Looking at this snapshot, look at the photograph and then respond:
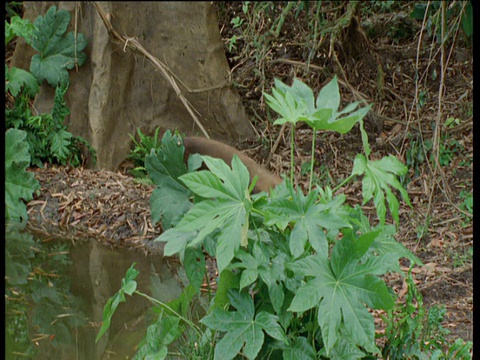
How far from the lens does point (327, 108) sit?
112 inches

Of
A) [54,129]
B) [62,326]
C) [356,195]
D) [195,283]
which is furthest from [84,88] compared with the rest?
[195,283]

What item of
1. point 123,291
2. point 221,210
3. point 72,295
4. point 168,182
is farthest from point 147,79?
point 221,210

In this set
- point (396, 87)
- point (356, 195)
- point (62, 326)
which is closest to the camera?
point (62, 326)

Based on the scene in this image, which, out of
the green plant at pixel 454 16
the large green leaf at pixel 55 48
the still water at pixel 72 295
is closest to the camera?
the still water at pixel 72 295

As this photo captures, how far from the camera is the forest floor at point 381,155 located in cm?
524

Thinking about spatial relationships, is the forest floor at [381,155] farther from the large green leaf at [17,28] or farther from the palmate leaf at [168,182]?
the palmate leaf at [168,182]

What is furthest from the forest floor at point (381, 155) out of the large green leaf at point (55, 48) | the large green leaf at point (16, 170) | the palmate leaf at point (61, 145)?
the large green leaf at point (16, 170)

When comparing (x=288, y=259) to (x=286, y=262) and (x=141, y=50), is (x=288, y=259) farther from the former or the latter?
(x=141, y=50)

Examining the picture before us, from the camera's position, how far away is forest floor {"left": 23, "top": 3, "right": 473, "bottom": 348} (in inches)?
206

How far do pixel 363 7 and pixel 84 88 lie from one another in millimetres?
3368

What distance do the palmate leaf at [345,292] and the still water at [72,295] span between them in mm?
1686

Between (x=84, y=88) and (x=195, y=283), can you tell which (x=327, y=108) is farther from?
(x=84, y=88)

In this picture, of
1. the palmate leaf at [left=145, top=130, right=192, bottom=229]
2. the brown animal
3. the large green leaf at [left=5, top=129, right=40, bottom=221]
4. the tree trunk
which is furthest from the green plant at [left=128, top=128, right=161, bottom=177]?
the palmate leaf at [left=145, top=130, right=192, bottom=229]

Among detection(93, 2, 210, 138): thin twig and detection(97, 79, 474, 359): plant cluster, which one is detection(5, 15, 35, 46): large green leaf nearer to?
detection(93, 2, 210, 138): thin twig
